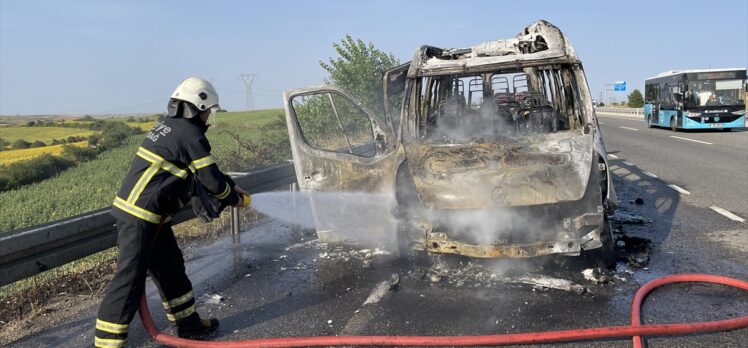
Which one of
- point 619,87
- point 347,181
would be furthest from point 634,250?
point 619,87

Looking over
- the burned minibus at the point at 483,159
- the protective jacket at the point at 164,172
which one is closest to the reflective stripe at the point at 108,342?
the protective jacket at the point at 164,172

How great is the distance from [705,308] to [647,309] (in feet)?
1.33

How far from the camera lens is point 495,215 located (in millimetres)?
4465

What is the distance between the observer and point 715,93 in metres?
20.4

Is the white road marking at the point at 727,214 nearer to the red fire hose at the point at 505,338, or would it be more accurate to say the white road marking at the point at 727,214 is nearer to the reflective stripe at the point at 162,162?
the red fire hose at the point at 505,338

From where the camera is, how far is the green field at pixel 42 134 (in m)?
36.6

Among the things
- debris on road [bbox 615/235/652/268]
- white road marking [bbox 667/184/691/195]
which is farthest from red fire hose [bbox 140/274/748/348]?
white road marking [bbox 667/184/691/195]

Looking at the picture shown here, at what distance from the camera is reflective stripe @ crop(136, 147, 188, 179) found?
3.46 meters

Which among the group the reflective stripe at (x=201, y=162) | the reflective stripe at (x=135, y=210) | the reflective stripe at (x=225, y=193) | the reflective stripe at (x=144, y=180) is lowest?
the reflective stripe at (x=135, y=210)

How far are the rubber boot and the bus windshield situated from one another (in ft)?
71.0

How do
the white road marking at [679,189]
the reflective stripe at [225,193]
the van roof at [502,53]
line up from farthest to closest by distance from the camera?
the white road marking at [679,189] < the van roof at [502,53] < the reflective stripe at [225,193]

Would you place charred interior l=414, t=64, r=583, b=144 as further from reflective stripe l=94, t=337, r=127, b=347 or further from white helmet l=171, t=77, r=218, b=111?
reflective stripe l=94, t=337, r=127, b=347

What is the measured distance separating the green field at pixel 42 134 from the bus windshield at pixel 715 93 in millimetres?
35527

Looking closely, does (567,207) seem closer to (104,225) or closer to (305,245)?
(305,245)
